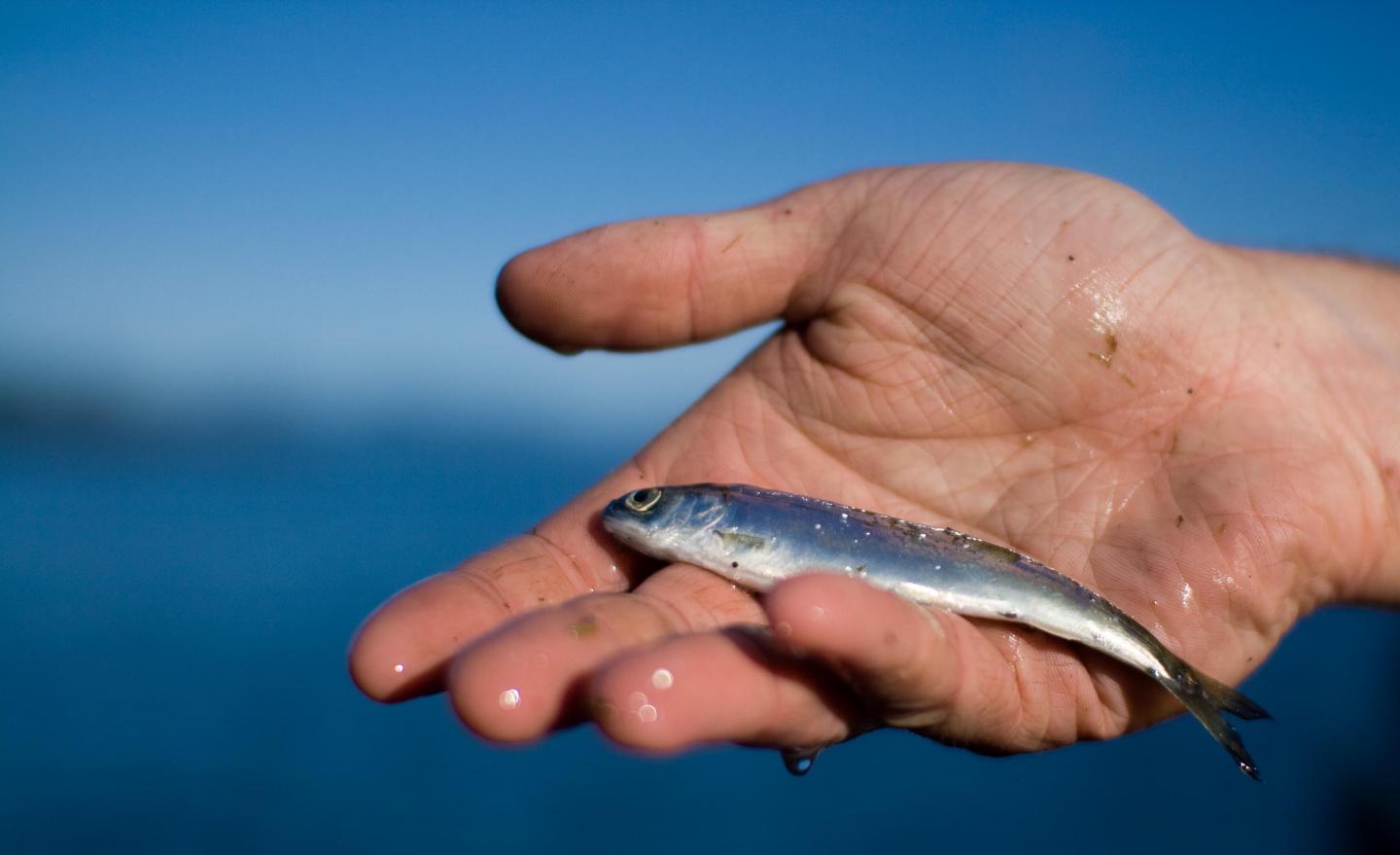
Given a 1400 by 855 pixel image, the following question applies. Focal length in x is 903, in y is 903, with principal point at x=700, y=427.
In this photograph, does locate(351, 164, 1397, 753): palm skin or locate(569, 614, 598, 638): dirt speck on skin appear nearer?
locate(569, 614, 598, 638): dirt speck on skin

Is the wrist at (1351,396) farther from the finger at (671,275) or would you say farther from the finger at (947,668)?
Result: the finger at (671,275)

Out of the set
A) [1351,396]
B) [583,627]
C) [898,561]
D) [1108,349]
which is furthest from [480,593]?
[1351,396]

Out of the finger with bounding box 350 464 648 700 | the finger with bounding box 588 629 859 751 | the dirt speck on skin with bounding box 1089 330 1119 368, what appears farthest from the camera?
the dirt speck on skin with bounding box 1089 330 1119 368

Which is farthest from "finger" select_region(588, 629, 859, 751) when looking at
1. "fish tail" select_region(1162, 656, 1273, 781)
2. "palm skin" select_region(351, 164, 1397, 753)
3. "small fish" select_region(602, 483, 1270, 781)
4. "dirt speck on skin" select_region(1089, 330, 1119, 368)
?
"dirt speck on skin" select_region(1089, 330, 1119, 368)

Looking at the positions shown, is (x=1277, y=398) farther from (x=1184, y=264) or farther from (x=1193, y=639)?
(x=1193, y=639)

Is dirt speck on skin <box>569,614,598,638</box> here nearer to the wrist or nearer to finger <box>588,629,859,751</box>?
finger <box>588,629,859,751</box>

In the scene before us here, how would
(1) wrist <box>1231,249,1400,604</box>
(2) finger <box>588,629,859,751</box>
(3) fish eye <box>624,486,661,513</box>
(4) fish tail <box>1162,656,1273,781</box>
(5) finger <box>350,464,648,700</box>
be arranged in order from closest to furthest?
(2) finger <box>588,629,859,751</box>
(5) finger <box>350,464,648,700</box>
(4) fish tail <box>1162,656,1273,781</box>
(3) fish eye <box>624,486,661,513</box>
(1) wrist <box>1231,249,1400,604</box>

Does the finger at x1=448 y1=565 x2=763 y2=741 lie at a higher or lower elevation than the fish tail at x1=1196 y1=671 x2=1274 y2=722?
higher
